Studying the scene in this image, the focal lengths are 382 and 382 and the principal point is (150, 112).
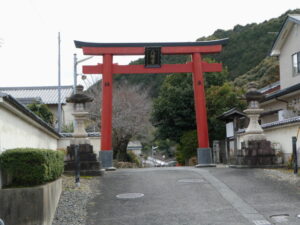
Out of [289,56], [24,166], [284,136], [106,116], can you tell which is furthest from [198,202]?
[289,56]

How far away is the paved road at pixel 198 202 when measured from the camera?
731cm

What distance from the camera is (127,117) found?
30391mm

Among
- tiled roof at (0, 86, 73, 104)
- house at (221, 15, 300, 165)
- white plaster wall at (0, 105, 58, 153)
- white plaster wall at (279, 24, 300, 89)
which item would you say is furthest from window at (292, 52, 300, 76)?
tiled roof at (0, 86, 73, 104)

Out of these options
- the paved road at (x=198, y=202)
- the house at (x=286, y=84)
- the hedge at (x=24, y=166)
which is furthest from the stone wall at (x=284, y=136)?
the hedge at (x=24, y=166)

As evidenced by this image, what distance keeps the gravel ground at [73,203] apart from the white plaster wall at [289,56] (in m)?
15.3

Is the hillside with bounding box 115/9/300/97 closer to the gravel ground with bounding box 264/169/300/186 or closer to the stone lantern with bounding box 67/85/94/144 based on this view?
the stone lantern with bounding box 67/85/94/144

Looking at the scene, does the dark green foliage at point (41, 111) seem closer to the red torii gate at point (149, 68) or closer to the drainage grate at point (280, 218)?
the red torii gate at point (149, 68)

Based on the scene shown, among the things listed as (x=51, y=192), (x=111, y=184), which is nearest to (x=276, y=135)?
(x=111, y=184)

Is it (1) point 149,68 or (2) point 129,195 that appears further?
(1) point 149,68

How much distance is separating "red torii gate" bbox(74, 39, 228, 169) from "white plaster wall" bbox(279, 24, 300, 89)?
5304mm

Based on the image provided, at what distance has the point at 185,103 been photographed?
92.2 feet

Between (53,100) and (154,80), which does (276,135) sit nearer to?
(53,100)

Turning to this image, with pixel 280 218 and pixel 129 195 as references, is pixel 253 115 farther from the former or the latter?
pixel 280 218

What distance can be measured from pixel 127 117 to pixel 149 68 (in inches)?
458
